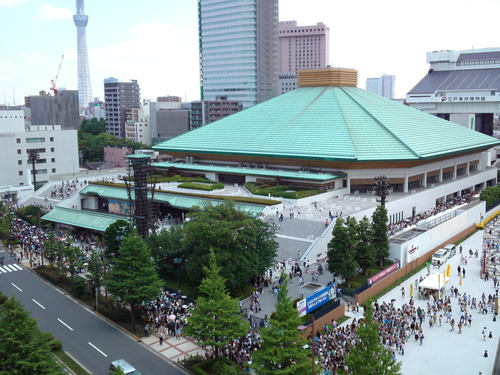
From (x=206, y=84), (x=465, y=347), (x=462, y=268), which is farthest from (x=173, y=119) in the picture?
(x=465, y=347)

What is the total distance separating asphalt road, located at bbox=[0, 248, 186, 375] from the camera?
24.1 m

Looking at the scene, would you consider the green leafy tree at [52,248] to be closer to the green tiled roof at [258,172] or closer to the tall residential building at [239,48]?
the green tiled roof at [258,172]

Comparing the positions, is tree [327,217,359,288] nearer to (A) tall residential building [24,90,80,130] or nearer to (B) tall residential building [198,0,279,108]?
(A) tall residential building [24,90,80,130]

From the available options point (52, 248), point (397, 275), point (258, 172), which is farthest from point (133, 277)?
point (258, 172)

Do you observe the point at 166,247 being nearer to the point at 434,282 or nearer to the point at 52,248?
the point at 52,248

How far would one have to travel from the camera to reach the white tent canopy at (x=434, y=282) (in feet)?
107

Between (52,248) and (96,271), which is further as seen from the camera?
(52,248)

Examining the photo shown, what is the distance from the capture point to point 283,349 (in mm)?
20047

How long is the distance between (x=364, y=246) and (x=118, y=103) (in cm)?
12151

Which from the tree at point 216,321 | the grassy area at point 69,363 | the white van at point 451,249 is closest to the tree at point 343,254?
the tree at point 216,321

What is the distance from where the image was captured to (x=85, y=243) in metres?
45.4

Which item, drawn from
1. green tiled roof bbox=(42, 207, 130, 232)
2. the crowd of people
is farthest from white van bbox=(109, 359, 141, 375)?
the crowd of people

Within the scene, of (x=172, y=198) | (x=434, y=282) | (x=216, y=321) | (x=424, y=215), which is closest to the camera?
(x=216, y=321)

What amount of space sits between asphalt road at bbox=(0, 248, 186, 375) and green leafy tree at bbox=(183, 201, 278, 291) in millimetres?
6065
